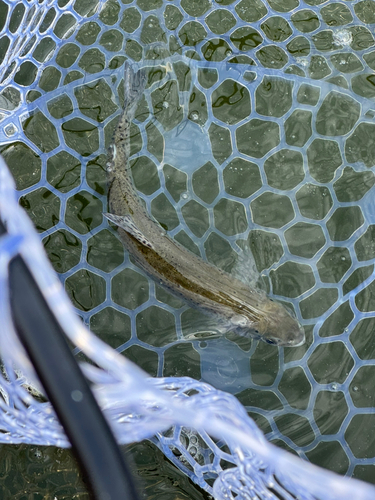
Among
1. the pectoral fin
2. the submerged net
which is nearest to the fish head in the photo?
the submerged net

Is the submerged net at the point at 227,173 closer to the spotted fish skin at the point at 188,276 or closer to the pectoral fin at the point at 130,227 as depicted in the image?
the spotted fish skin at the point at 188,276

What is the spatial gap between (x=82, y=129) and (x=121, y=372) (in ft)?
7.24

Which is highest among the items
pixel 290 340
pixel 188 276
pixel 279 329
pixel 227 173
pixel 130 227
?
pixel 130 227

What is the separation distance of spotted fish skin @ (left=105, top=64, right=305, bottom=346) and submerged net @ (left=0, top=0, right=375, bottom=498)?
161mm

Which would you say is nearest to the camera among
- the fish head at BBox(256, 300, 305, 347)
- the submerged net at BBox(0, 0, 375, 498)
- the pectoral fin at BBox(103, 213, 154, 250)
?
the pectoral fin at BBox(103, 213, 154, 250)

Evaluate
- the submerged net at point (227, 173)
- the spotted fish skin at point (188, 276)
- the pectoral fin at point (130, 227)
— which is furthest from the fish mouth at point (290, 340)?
the pectoral fin at point (130, 227)

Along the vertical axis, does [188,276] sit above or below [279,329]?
above

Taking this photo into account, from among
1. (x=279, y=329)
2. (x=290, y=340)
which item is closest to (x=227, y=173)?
(x=279, y=329)

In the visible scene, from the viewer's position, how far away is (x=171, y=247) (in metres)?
3.80

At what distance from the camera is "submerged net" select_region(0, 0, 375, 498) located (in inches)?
157

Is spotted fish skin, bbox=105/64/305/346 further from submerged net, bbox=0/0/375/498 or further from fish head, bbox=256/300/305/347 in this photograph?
submerged net, bbox=0/0/375/498

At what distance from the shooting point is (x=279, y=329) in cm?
386

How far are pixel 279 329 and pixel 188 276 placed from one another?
84cm

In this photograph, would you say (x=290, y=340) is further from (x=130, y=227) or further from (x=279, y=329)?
(x=130, y=227)
